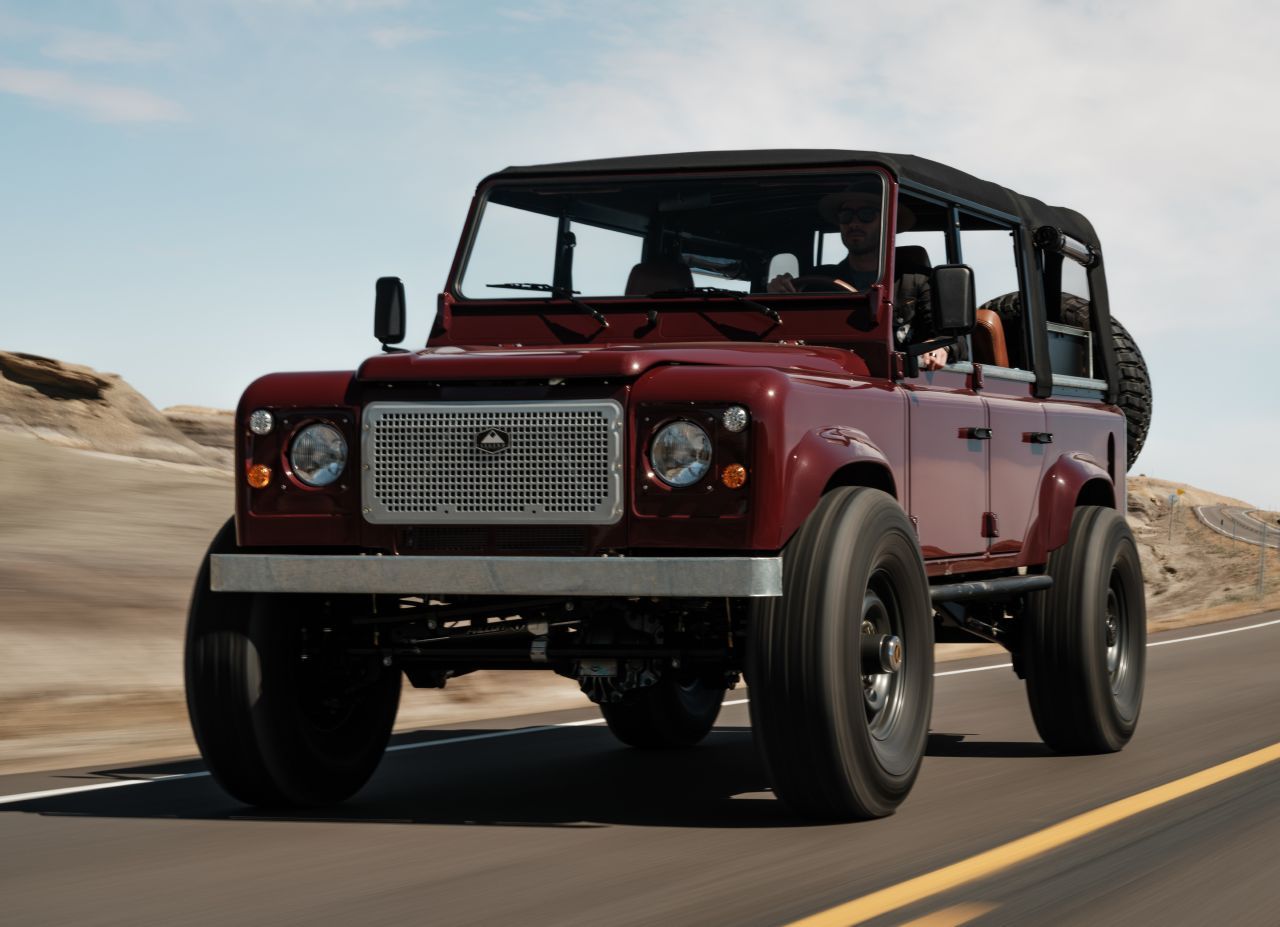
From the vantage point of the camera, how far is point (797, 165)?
26.5 feet

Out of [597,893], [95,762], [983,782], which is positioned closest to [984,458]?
[983,782]

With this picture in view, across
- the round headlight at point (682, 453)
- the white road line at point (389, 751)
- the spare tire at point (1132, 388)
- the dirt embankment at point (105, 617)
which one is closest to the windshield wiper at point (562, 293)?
the round headlight at point (682, 453)

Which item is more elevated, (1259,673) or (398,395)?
(398,395)

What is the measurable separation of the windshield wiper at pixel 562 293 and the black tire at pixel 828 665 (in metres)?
1.72

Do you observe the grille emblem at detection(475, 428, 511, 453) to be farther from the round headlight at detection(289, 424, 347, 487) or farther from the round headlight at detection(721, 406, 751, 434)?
the round headlight at detection(721, 406, 751, 434)

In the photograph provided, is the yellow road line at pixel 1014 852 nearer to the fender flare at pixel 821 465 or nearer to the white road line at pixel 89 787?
the fender flare at pixel 821 465

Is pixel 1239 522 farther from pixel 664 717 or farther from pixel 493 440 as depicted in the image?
pixel 493 440

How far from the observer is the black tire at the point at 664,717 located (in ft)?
30.2

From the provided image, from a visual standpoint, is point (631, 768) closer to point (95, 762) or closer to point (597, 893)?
point (95, 762)

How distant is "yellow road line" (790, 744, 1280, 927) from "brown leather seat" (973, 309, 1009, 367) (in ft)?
7.20

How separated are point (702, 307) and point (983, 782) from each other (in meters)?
2.32

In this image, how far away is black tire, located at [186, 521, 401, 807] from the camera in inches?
267

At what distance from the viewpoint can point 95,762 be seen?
9.05 metres

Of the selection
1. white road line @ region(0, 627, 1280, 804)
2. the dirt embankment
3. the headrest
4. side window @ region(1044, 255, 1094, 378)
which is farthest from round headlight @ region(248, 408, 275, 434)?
side window @ region(1044, 255, 1094, 378)
